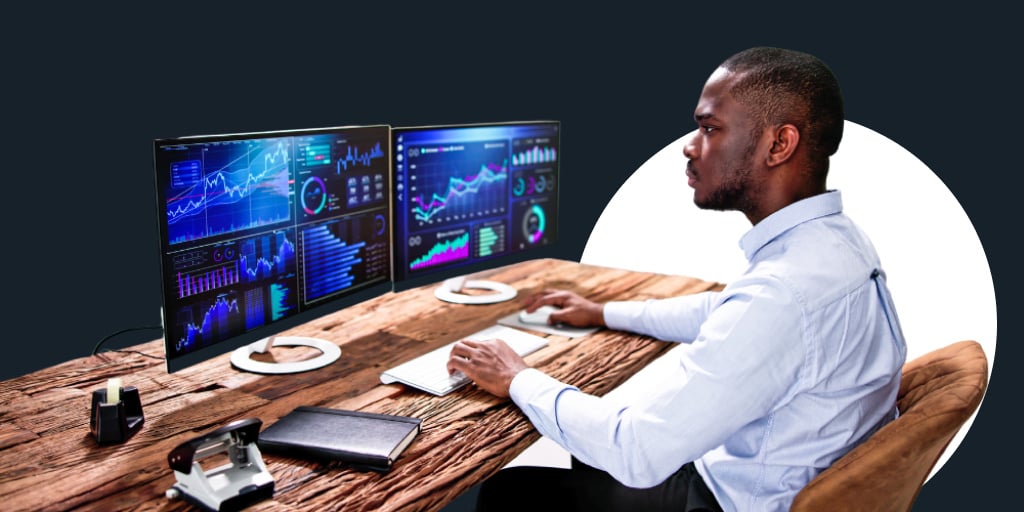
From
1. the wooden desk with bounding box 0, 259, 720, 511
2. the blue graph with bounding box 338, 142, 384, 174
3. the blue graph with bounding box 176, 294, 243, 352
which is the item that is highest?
the blue graph with bounding box 338, 142, 384, 174

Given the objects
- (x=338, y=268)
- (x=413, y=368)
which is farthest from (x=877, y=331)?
(x=338, y=268)

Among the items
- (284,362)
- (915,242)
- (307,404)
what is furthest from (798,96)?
(915,242)

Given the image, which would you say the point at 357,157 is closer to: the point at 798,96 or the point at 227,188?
the point at 227,188

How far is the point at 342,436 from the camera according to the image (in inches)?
71.7

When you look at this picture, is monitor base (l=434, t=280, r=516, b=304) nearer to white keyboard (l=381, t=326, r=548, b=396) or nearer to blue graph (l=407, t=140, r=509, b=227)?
blue graph (l=407, t=140, r=509, b=227)

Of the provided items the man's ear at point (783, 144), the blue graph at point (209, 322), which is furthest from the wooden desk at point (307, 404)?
the man's ear at point (783, 144)

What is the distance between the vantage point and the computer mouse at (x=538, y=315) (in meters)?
2.77

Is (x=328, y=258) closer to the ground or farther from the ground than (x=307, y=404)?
farther from the ground

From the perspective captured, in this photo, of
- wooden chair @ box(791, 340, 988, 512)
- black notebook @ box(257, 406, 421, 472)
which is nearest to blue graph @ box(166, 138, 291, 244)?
black notebook @ box(257, 406, 421, 472)

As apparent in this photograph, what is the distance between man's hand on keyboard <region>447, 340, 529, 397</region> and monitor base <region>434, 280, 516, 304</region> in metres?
0.79

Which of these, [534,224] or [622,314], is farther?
[534,224]

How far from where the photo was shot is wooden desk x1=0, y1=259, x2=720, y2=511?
163 centimetres

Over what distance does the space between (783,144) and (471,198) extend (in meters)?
1.37

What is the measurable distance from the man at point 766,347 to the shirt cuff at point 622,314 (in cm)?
67
